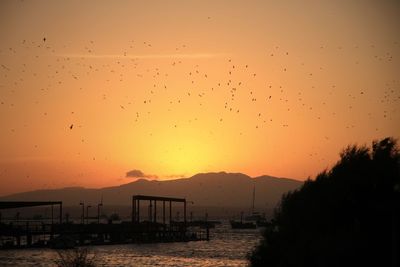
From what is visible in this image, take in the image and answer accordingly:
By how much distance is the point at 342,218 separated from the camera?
23203mm

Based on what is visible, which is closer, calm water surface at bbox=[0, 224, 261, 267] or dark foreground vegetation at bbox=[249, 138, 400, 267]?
dark foreground vegetation at bbox=[249, 138, 400, 267]

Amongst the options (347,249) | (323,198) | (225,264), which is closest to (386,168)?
(323,198)

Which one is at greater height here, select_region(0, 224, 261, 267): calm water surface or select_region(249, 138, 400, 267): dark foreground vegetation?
select_region(249, 138, 400, 267): dark foreground vegetation

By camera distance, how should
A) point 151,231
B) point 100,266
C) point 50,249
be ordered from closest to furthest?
point 100,266, point 50,249, point 151,231

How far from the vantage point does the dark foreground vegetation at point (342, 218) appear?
21281 mm

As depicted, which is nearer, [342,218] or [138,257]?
[342,218]

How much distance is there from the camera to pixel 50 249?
259 ft

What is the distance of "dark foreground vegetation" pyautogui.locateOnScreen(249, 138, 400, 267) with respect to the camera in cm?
2128

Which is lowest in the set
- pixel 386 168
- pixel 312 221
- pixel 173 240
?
pixel 173 240

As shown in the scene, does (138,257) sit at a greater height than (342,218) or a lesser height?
lesser

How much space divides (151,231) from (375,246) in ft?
252

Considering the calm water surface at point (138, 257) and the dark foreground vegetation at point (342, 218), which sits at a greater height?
the dark foreground vegetation at point (342, 218)

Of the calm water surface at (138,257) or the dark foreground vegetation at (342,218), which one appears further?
the calm water surface at (138,257)

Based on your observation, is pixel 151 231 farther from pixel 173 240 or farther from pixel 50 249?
pixel 50 249
